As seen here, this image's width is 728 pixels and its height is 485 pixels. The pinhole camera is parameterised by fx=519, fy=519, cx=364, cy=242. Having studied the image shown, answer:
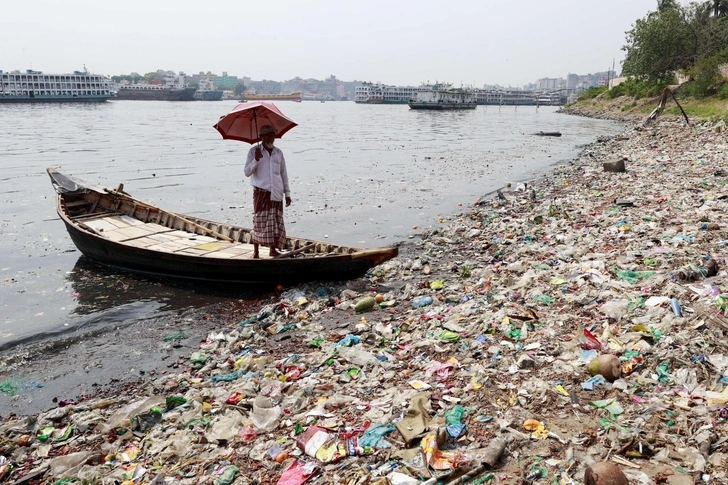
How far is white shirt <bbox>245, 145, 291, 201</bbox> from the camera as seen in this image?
24.1 feet

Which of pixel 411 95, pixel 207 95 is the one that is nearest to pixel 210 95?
pixel 207 95

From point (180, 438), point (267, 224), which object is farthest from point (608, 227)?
point (180, 438)

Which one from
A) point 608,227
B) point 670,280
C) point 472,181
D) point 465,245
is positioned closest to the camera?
point 670,280

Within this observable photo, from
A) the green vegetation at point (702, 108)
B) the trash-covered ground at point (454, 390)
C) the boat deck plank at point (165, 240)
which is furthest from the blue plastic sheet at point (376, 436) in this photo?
the green vegetation at point (702, 108)

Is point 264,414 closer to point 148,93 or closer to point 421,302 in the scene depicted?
point 421,302

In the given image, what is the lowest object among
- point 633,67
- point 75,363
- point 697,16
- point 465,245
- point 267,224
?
point 75,363

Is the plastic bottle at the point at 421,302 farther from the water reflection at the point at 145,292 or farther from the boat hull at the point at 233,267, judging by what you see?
the water reflection at the point at 145,292

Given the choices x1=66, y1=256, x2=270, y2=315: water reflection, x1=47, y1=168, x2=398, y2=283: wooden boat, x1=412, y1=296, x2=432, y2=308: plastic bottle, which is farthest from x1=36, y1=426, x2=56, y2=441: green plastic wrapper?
x1=412, y1=296, x2=432, y2=308: plastic bottle

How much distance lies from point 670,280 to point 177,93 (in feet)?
434

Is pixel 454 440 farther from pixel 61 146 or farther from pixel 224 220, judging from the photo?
pixel 61 146

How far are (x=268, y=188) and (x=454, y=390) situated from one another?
448 centimetres

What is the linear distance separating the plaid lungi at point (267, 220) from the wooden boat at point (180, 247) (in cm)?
28

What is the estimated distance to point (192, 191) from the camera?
17141mm

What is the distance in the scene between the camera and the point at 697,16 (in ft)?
157
